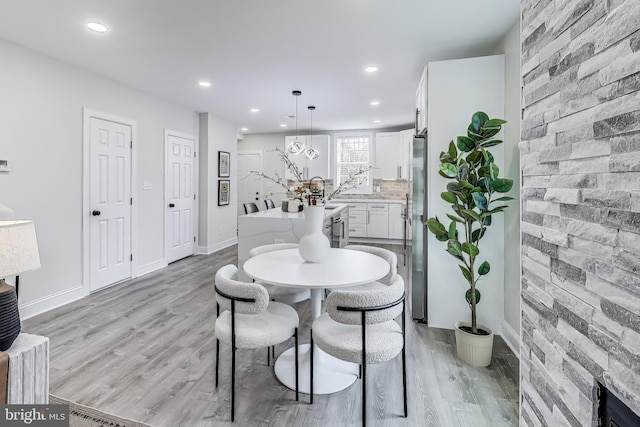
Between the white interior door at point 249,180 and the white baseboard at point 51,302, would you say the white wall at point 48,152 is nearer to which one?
the white baseboard at point 51,302

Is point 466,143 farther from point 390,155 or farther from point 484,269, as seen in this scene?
point 390,155

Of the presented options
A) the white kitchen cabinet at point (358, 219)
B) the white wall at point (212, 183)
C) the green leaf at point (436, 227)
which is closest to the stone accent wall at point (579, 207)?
the green leaf at point (436, 227)

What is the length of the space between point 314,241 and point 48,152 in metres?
3.05

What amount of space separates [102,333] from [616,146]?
3534 mm

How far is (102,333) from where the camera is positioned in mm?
2873

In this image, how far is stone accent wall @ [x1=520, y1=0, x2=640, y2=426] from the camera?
0.69 metres

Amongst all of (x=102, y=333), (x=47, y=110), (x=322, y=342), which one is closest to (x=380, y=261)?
(x=322, y=342)

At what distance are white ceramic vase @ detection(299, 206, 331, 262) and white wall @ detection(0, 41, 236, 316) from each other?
2847mm

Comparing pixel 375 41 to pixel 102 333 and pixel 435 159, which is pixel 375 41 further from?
pixel 102 333

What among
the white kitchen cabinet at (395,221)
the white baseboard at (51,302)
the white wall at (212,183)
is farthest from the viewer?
the white kitchen cabinet at (395,221)

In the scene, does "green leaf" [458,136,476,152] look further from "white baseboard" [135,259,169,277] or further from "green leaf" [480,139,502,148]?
"white baseboard" [135,259,169,277]

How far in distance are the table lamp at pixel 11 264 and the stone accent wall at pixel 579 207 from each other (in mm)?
2006

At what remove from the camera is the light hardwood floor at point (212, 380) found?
1.84 meters

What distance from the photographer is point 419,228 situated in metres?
3.09
